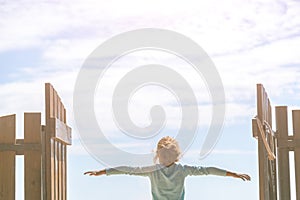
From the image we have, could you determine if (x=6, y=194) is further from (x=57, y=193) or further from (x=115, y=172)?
(x=115, y=172)

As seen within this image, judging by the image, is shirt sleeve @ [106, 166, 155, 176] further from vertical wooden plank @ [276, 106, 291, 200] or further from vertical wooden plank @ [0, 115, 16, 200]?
vertical wooden plank @ [276, 106, 291, 200]

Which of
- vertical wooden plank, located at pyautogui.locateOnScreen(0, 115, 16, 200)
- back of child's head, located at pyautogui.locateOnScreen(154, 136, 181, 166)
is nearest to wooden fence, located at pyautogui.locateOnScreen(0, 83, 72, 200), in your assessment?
vertical wooden plank, located at pyautogui.locateOnScreen(0, 115, 16, 200)

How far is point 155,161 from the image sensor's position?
26.5 feet

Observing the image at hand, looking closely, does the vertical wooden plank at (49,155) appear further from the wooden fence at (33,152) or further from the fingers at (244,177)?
the fingers at (244,177)

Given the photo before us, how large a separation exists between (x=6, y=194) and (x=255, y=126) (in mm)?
2829

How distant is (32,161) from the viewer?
820 cm

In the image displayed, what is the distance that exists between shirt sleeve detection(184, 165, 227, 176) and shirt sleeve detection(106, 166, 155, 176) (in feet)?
1.21

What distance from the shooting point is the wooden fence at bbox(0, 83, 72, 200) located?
8.16 meters


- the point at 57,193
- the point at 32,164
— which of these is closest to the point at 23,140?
the point at 32,164

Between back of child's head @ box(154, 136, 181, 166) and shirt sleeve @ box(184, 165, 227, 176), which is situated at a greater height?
back of child's head @ box(154, 136, 181, 166)

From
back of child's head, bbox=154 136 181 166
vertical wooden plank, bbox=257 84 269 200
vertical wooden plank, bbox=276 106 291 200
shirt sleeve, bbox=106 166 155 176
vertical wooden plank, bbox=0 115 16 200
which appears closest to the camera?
vertical wooden plank, bbox=257 84 269 200

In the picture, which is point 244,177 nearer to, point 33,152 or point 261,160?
point 261,160

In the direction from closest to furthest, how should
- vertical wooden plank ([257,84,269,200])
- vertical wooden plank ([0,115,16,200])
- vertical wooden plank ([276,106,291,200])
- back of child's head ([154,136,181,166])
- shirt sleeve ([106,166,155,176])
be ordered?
vertical wooden plank ([257,84,269,200]) < shirt sleeve ([106,166,155,176]) < back of child's head ([154,136,181,166]) < vertical wooden plank ([0,115,16,200]) < vertical wooden plank ([276,106,291,200])

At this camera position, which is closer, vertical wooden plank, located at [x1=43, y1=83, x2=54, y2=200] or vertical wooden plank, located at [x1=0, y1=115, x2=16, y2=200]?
vertical wooden plank, located at [x1=43, y1=83, x2=54, y2=200]
